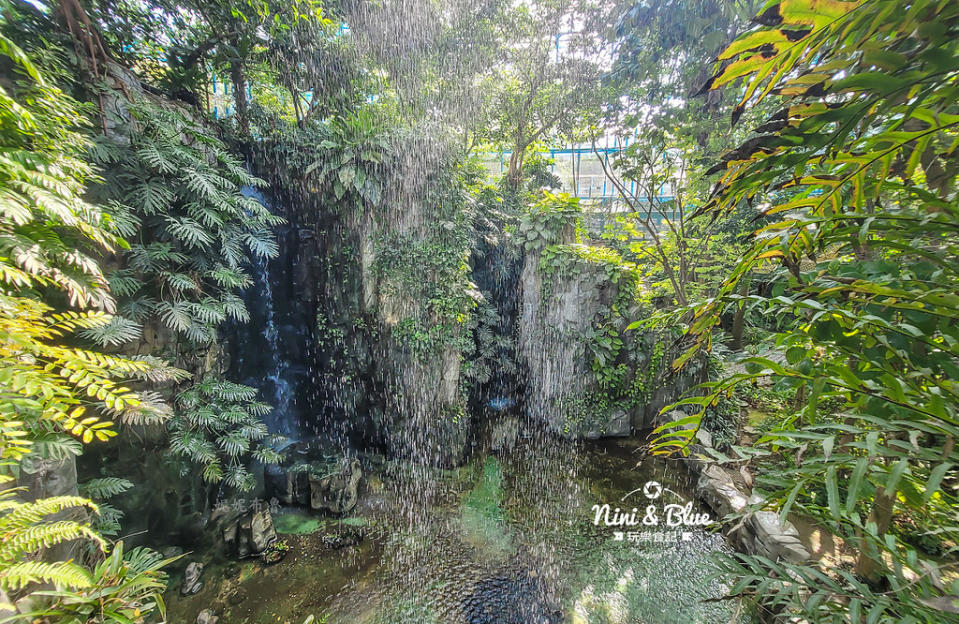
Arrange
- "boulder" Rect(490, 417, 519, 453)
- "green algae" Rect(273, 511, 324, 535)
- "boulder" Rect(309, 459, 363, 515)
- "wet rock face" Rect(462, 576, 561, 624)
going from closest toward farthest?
"wet rock face" Rect(462, 576, 561, 624) < "green algae" Rect(273, 511, 324, 535) < "boulder" Rect(309, 459, 363, 515) < "boulder" Rect(490, 417, 519, 453)

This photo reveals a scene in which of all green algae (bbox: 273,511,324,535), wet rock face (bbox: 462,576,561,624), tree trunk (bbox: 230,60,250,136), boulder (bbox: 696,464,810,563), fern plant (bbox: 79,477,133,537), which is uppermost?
tree trunk (bbox: 230,60,250,136)

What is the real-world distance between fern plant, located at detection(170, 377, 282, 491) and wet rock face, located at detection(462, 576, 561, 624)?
8.93 ft

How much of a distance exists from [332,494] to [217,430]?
5.41ft

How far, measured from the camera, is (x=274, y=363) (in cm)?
528

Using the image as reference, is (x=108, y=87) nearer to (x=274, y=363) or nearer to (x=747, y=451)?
(x=274, y=363)

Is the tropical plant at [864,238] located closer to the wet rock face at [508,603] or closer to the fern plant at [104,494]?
the wet rock face at [508,603]

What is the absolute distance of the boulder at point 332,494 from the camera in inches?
168

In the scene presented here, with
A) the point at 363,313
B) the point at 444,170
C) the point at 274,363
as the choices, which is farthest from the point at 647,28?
the point at 274,363

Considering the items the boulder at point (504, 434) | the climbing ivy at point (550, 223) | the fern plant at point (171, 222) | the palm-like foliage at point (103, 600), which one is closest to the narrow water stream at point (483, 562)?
the boulder at point (504, 434)

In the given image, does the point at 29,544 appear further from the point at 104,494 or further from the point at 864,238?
the point at 864,238

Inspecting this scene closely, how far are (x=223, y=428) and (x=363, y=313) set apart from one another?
7.38 feet

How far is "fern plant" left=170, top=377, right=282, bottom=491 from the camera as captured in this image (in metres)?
3.28

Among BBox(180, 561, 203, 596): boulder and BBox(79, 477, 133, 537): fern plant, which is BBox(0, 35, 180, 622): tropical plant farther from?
BBox(180, 561, 203, 596): boulder

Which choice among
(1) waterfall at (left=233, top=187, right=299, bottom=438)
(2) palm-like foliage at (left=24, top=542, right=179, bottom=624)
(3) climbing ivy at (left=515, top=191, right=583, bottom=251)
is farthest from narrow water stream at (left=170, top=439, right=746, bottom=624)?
(3) climbing ivy at (left=515, top=191, right=583, bottom=251)
